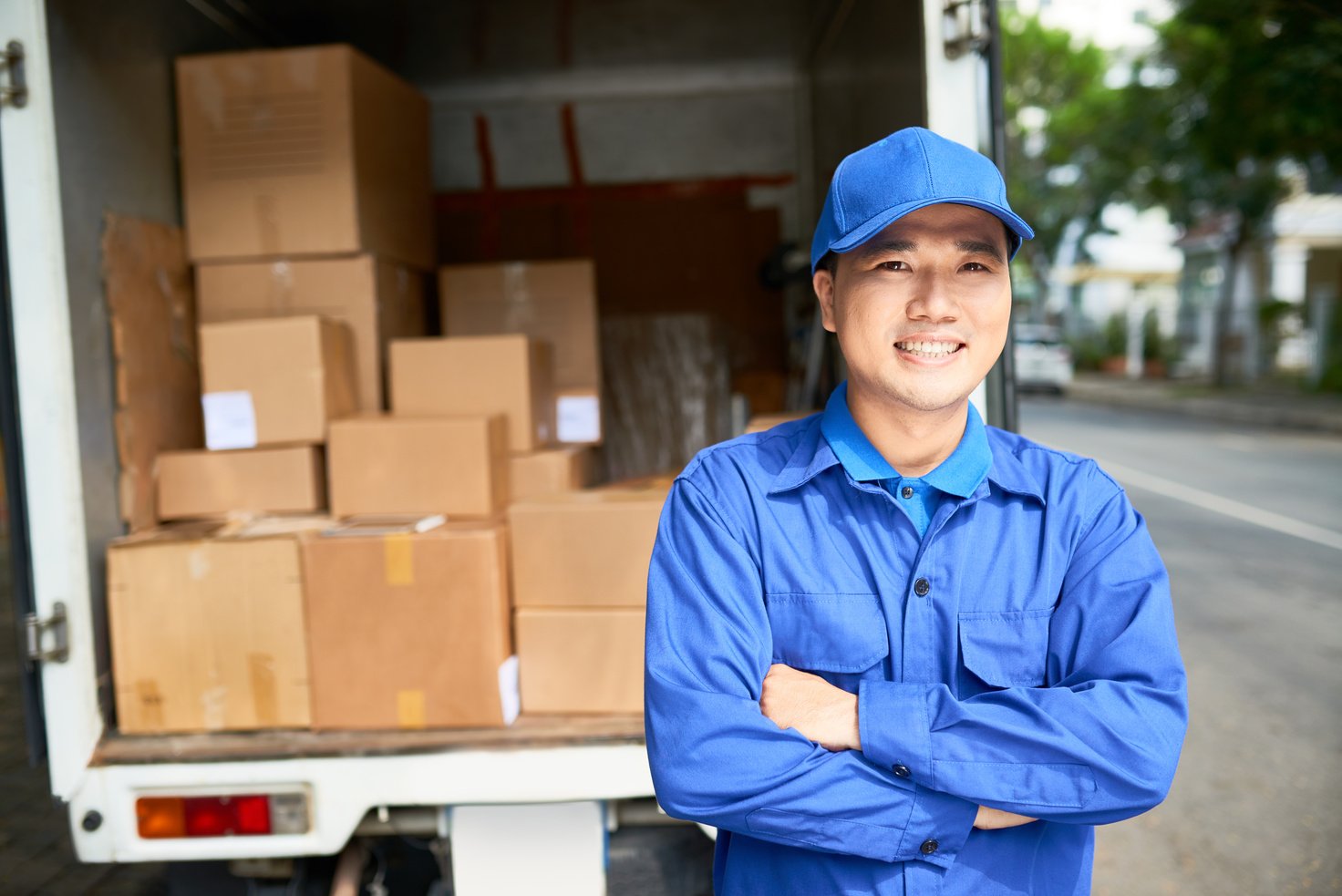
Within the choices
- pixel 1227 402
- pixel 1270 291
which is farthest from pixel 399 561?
pixel 1270 291

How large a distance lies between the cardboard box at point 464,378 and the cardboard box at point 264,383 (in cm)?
24

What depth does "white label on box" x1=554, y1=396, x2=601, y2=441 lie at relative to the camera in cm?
359

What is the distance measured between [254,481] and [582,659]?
1020mm

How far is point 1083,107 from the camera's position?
24.2 meters

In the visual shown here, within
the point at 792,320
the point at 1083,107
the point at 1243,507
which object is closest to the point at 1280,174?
the point at 1083,107

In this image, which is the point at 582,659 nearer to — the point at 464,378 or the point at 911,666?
the point at 464,378

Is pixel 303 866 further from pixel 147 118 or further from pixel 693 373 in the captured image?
pixel 693 373

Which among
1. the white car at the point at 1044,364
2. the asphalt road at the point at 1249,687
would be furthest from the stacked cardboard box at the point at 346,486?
the white car at the point at 1044,364

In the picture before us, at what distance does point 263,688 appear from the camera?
96.4 inches

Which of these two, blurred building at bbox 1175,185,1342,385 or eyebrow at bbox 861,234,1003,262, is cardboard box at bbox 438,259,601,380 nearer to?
eyebrow at bbox 861,234,1003,262

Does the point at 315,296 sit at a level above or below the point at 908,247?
above

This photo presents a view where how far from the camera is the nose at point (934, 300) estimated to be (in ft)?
4.69

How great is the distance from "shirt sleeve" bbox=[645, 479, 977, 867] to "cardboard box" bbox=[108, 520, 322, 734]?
52.8 inches

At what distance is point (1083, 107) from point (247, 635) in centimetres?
2529
